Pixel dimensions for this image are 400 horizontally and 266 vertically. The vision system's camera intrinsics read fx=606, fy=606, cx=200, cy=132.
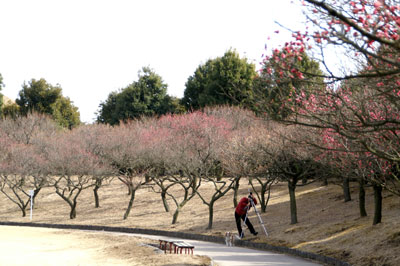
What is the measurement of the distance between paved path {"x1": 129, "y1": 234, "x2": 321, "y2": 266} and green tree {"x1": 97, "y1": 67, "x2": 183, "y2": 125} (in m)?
38.7

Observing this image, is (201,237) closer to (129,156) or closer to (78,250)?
(78,250)

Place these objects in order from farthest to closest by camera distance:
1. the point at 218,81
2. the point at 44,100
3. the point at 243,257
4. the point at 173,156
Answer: the point at 44,100 < the point at 218,81 < the point at 173,156 < the point at 243,257

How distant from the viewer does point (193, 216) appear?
35406 mm

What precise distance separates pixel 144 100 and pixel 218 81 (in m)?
10.5

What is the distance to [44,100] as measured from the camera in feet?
229

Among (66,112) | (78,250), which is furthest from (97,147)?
(66,112)

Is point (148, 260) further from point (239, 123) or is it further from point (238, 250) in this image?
point (239, 123)

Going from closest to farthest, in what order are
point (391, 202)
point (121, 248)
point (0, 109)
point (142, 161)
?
point (121, 248) → point (391, 202) → point (142, 161) → point (0, 109)

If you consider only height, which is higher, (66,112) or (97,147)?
(66,112)

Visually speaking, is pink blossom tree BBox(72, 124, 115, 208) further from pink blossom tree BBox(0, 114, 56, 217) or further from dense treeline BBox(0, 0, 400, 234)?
pink blossom tree BBox(0, 114, 56, 217)

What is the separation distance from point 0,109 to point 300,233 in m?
50.1

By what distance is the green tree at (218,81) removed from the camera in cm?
5453

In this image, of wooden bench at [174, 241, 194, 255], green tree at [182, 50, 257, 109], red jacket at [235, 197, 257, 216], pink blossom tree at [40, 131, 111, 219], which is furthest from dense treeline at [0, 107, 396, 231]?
wooden bench at [174, 241, 194, 255]

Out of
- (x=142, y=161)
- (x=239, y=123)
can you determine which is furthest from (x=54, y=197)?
(x=239, y=123)
